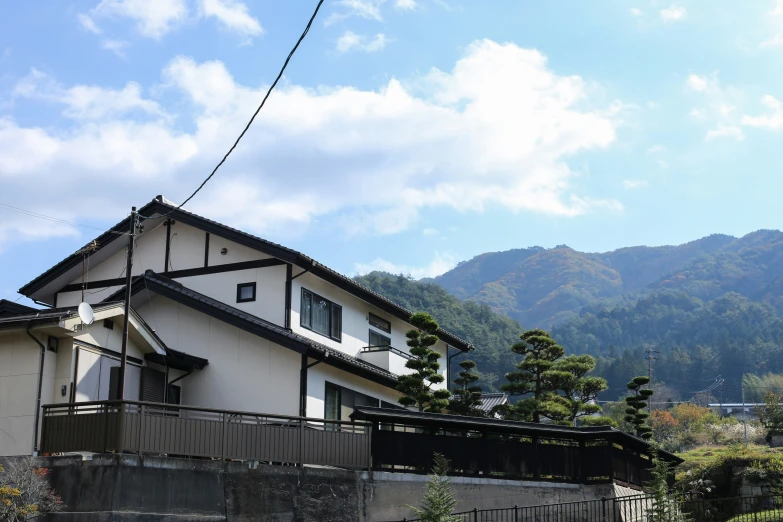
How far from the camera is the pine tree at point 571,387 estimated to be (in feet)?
117

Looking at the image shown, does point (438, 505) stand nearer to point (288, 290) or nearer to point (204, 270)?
point (288, 290)

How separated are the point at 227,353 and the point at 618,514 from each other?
1294cm

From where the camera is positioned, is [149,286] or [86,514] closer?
[86,514]

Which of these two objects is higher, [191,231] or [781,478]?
[191,231]

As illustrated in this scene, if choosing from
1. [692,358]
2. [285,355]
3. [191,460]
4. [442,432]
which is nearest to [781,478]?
[442,432]

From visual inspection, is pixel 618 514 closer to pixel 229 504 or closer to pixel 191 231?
pixel 229 504

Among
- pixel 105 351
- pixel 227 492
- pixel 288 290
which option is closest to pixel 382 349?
pixel 288 290

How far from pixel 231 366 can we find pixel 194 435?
6.66 metres

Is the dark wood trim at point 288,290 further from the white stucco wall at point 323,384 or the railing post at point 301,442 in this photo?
the railing post at point 301,442

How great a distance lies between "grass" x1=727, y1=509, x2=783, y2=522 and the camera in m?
22.7

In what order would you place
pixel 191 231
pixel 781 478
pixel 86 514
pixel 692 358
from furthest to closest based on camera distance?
pixel 692 358 → pixel 191 231 → pixel 781 478 → pixel 86 514

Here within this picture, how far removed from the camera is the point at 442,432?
1069 inches

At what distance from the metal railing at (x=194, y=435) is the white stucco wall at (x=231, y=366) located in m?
2.69

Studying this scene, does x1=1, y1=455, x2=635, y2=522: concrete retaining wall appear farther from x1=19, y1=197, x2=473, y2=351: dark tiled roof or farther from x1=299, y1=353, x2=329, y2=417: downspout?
Answer: x1=19, y1=197, x2=473, y2=351: dark tiled roof
